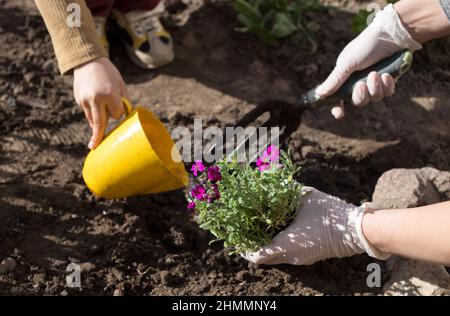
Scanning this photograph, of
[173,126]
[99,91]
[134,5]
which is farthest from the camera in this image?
[134,5]

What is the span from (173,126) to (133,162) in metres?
0.72

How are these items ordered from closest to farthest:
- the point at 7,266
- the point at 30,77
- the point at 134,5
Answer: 1. the point at 7,266
2. the point at 30,77
3. the point at 134,5

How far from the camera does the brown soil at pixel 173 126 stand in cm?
227

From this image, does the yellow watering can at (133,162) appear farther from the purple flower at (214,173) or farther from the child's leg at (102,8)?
the child's leg at (102,8)

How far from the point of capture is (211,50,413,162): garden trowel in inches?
92.1

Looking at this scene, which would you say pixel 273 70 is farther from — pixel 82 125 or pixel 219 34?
pixel 82 125

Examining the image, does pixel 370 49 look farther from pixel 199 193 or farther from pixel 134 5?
pixel 134 5

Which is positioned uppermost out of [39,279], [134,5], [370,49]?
[134,5]

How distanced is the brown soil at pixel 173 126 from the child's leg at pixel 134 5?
7.0 inches

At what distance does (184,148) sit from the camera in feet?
8.81

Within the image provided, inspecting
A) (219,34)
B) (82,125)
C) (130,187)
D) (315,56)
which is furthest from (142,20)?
(130,187)

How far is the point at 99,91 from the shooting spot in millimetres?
2027

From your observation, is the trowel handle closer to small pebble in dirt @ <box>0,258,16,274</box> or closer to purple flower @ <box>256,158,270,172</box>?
purple flower @ <box>256,158,270,172</box>

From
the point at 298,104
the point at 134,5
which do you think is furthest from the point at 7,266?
the point at 134,5
